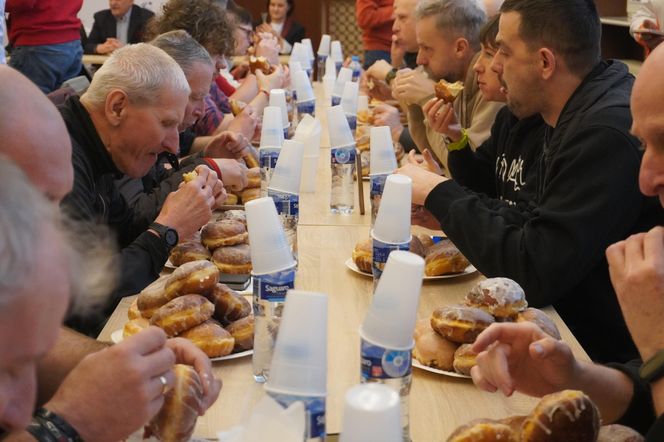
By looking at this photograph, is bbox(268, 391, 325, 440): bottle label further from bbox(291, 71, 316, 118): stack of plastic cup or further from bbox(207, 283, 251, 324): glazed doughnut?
bbox(291, 71, 316, 118): stack of plastic cup

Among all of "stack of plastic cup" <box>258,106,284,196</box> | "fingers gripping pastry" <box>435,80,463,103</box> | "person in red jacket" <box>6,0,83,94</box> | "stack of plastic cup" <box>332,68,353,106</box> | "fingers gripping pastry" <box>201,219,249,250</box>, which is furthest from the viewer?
"person in red jacket" <box>6,0,83,94</box>

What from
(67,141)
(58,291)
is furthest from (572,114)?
(58,291)

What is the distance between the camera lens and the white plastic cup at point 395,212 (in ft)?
6.03

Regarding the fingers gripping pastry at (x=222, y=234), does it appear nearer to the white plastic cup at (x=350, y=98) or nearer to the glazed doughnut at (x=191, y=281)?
the glazed doughnut at (x=191, y=281)

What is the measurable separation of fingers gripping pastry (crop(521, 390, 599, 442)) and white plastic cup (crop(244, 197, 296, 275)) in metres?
0.57

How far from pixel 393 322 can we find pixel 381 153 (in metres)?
1.28

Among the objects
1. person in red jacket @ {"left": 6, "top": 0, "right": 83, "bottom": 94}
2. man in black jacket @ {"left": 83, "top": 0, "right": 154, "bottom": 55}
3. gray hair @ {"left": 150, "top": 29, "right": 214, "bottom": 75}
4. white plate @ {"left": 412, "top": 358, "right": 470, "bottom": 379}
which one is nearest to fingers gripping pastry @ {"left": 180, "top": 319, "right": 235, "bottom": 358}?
white plate @ {"left": 412, "top": 358, "right": 470, "bottom": 379}

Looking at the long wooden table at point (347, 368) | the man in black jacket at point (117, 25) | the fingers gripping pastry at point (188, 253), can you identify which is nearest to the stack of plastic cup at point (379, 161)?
the long wooden table at point (347, 368)

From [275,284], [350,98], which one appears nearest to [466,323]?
[275,284]

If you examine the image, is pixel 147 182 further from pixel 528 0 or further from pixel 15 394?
pixel 15 394

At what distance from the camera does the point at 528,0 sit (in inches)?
106

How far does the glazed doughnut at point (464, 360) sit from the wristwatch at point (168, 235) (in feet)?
3.27

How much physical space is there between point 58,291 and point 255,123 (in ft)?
10.4

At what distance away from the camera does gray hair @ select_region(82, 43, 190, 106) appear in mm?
2639
